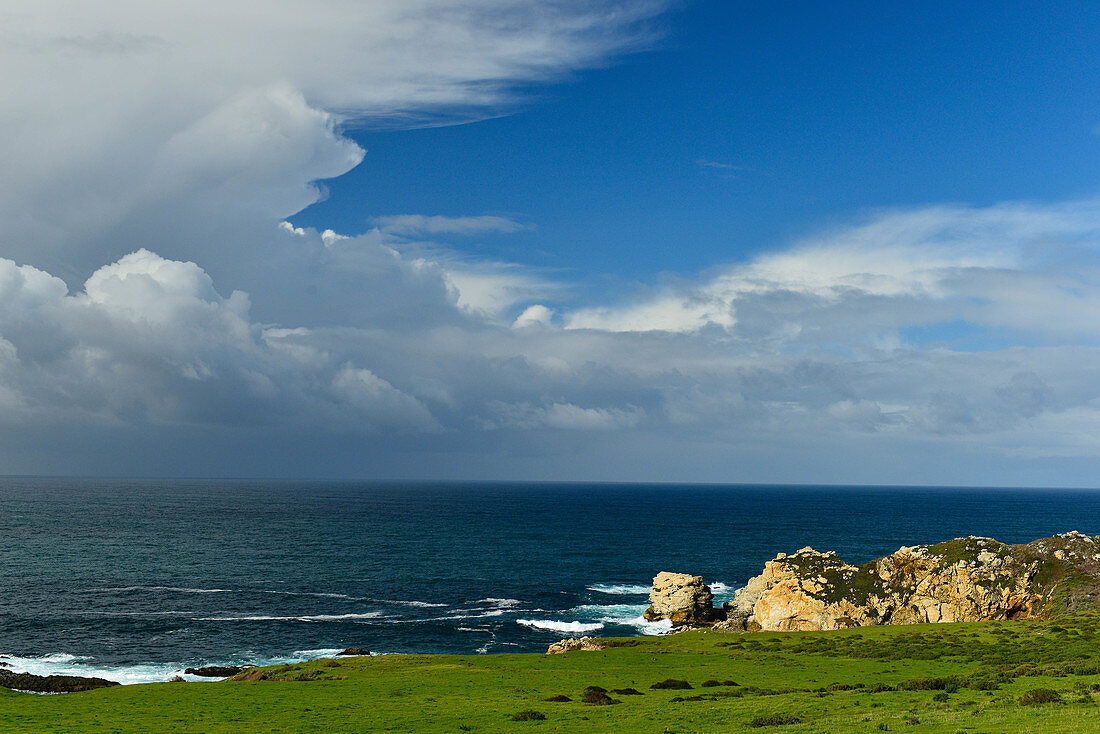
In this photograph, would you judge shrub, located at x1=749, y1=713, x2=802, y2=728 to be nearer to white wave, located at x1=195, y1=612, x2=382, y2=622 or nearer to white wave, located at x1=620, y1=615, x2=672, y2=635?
white wave, located at x1=620, y1=615, x2=672, y2=635

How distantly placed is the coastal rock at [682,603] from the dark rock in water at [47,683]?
7757cm

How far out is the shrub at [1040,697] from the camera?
123ft

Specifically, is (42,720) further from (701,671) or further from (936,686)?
(936,686)

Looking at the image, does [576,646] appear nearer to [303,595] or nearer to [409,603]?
[409,603]

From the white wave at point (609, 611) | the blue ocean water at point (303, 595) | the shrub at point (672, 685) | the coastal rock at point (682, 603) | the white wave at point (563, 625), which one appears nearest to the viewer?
the shrub at point (672, 685)

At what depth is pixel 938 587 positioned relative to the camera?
98.7 meters

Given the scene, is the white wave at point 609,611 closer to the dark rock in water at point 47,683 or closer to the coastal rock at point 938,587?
the coastal rock at point 938,587

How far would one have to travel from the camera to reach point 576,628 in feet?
347

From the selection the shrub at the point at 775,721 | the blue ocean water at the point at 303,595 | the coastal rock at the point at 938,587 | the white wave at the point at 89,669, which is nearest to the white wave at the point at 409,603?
the blue ocean water at the point at 303,595

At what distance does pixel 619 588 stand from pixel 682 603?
28587 millimetres

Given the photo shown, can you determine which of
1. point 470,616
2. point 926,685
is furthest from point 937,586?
point 470,616

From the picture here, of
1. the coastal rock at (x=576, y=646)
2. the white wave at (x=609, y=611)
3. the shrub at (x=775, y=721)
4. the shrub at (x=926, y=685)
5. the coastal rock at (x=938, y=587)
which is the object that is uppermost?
the shrub at (x=775, y=721)

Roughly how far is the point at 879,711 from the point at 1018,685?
698 inches

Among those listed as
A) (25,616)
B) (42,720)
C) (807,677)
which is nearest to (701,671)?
(807,677)
